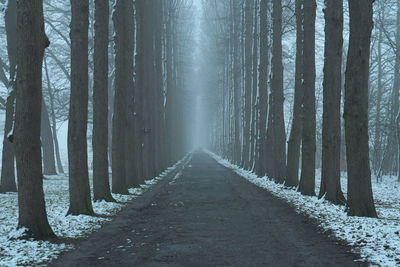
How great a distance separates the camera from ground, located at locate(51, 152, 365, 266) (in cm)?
760

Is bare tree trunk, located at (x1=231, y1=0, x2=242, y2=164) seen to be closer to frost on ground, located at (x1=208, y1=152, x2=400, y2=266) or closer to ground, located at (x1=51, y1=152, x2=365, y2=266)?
frost on ground, located at (x1=208, y1=152, x2=400, y2=266)

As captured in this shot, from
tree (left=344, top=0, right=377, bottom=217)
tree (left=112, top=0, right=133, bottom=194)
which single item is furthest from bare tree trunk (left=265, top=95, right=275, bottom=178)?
tree (left=344, top=0, right=377, bottom=217)

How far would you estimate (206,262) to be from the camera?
24.3 ft

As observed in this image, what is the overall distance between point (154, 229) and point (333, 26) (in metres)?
9.03

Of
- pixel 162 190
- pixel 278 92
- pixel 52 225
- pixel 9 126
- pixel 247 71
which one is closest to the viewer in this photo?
pixel 52 225

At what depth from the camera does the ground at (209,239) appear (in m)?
7.60

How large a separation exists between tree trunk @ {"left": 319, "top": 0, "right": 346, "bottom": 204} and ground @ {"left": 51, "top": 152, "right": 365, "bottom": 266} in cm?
190

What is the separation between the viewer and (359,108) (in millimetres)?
12195

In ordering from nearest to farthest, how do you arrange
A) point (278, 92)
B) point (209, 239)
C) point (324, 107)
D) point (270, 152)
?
point (209, 239) → point (324, 107) → point (278, 92) → point (270, 152)

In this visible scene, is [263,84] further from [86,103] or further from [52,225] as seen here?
[52,225]

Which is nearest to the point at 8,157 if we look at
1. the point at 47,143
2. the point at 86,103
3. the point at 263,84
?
the point at 86,103

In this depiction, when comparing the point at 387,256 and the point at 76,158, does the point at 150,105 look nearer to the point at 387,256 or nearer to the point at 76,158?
the point at 76,158

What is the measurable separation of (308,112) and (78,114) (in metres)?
9.22

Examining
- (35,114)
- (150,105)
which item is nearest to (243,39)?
(150,105)
